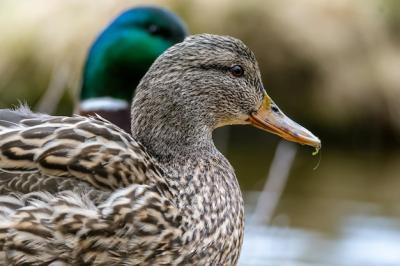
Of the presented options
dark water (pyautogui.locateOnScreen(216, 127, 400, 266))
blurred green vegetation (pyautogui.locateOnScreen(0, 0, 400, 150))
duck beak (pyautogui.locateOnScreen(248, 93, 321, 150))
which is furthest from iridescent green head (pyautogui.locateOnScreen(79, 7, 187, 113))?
blurred green vegetation (pyautogui.locateOnScreen(0, 0, 400, 150))

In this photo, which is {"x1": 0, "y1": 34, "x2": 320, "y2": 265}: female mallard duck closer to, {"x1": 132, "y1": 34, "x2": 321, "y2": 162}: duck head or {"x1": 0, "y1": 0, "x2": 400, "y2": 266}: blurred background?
{"x1": 132, "y1": 34, "x2": 321, "y2": 162}: duck head

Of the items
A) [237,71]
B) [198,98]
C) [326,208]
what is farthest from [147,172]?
[326,208]

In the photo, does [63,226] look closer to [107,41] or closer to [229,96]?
[229,96]

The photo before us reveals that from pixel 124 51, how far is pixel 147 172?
2.88 meters

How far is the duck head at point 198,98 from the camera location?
158 inches

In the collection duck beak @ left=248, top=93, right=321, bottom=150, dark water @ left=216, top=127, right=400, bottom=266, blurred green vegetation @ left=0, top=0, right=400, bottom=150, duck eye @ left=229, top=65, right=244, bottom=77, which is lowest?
dark water @ left=216, top=127, right=400, bottom=266

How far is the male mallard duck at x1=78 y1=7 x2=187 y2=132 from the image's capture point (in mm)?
6480

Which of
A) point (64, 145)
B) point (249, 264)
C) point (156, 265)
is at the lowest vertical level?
point (249, 264)

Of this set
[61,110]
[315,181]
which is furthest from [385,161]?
[61,110]

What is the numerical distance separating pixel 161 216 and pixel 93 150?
11.6 inches

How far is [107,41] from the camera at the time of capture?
6.54m

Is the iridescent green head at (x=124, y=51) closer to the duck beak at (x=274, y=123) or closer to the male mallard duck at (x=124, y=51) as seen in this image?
the male mallard duck at (x=124, y=51)

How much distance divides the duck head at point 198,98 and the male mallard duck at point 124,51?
2.30 m

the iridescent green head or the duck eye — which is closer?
the duck eye
